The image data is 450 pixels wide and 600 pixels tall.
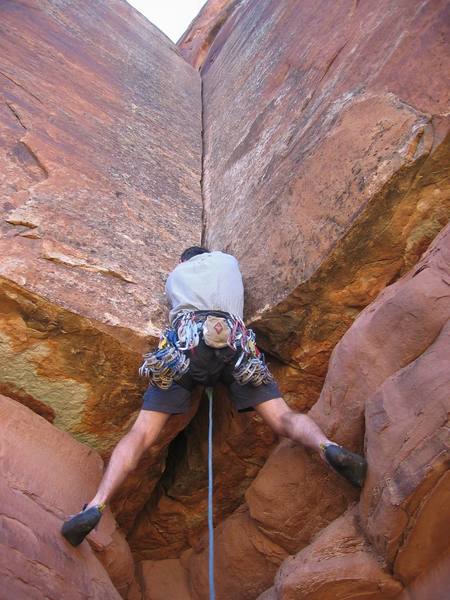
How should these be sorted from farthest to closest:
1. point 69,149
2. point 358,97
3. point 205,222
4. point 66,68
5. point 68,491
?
point 66,68 < point 205,222 < point 69,149 < point 358,97 < point 68,491

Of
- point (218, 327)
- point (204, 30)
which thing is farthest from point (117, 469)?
point (204, 30)

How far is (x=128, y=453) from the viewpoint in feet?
9.87

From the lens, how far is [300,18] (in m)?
6.25

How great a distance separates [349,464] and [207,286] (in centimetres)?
136

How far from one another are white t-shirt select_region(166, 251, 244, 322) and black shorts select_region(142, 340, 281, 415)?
306 mm

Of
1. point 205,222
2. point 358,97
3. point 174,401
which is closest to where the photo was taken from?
point 174,401

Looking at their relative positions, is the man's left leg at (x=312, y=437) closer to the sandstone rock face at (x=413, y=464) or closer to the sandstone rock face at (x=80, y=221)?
the sandstone rock face at (x=413, y=464)

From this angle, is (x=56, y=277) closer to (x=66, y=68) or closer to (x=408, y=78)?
(x=408, y=78)

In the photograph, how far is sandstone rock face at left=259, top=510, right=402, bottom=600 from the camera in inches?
95.1

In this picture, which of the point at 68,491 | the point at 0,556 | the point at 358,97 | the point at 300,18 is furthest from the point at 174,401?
the point at 300,18

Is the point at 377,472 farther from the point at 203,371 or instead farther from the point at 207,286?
the point at 207,286

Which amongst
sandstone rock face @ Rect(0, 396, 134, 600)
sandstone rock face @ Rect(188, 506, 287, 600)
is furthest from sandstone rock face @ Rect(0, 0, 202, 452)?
sandstone rock face @ Rect(188, 506, 287, 600)

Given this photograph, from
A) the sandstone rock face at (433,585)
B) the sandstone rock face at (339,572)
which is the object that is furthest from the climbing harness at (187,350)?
the sandstone rock face at (433,585)

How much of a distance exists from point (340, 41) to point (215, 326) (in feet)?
9.64
